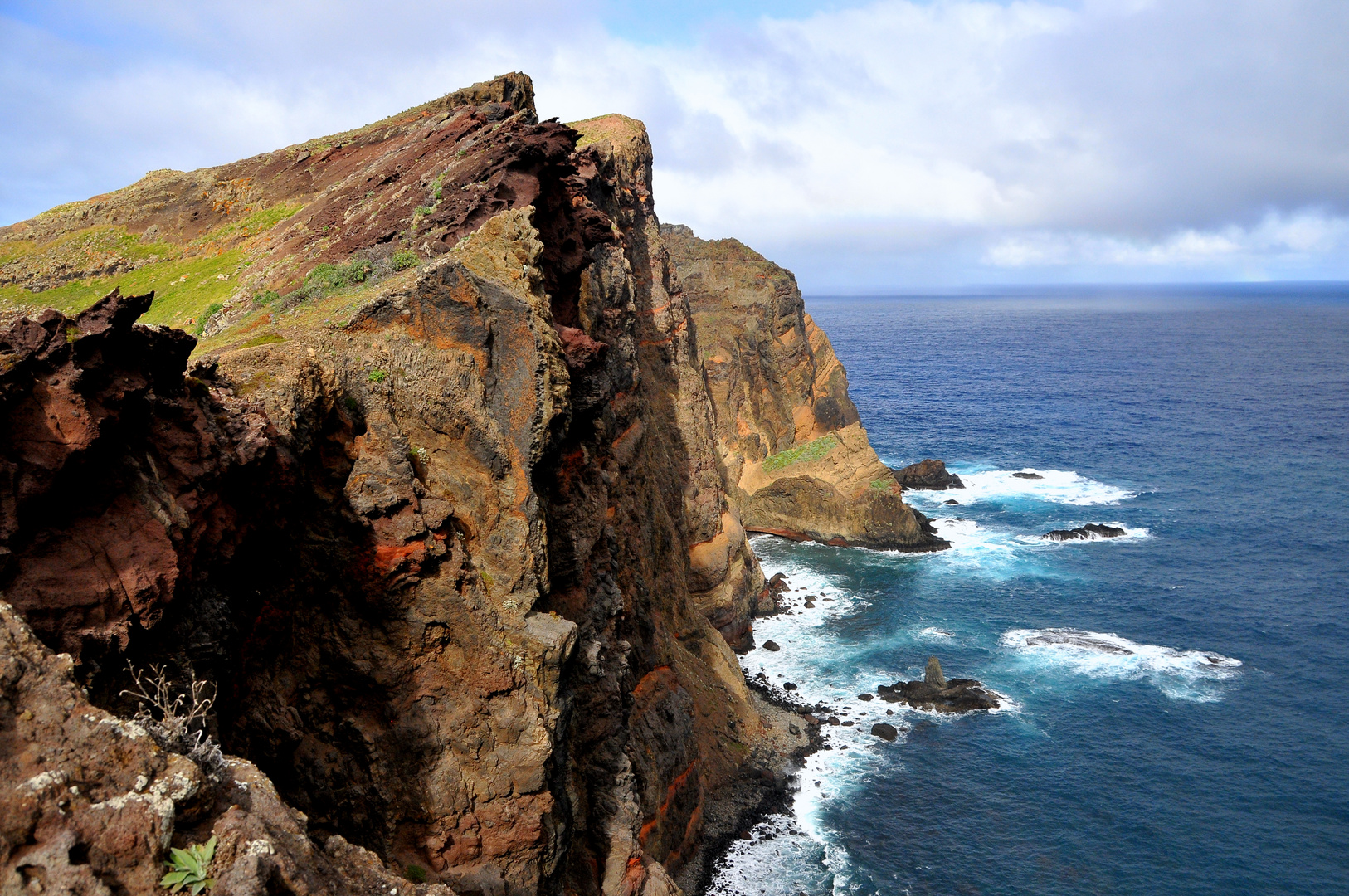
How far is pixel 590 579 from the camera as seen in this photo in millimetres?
27734

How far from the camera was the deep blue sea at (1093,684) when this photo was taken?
1633 inches

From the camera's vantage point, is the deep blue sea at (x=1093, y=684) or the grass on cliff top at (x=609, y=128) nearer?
the deep blue sea at (x=1093, y=684)

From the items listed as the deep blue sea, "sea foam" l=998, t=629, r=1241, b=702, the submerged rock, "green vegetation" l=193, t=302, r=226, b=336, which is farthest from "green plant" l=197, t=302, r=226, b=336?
"sea foam" l=998, t=629, r=1241, b=702

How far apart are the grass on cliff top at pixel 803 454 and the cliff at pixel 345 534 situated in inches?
1921

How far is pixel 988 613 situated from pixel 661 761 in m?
41.2

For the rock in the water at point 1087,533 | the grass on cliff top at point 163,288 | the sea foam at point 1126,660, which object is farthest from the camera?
the rock in the water at point 1087,533

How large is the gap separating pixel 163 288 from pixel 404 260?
16.2 meters

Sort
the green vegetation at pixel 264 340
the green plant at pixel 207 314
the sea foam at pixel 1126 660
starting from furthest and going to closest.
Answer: the sea foam at pixel 1126 660
the green plant at pixel 207 314
the green vegetation at pixel 264 340

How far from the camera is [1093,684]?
187ft

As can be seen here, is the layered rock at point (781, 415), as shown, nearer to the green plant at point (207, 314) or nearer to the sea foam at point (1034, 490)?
the sea foam at point (1034, 490)

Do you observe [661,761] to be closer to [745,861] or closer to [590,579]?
[745,861]

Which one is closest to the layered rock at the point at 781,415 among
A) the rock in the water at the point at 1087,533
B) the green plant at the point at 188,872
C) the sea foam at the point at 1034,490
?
the sea foam at the point at 1034,490

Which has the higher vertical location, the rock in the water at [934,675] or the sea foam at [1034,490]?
the sea foam at [1034,490]

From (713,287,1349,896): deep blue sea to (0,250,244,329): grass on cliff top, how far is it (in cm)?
3400
